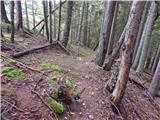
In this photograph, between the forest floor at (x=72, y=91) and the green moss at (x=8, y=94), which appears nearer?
the forest floor at (x=72, y=91)

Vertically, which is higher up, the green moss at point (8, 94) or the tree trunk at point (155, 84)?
the green moss at point (8, 94)

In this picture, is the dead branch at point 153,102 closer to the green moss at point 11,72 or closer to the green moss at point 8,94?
the green moss at point 11,72

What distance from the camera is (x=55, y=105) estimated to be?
14.3 ft

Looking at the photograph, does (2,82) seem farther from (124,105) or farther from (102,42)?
(102,42)

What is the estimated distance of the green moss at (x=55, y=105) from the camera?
170 inches

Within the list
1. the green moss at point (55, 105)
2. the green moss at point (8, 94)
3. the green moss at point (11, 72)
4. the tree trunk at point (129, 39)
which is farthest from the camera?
the green moss at point (11, 72)

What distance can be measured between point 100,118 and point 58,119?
1.33 metres

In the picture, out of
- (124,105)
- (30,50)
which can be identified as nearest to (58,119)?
(124,105)

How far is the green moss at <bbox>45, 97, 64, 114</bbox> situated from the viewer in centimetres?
432


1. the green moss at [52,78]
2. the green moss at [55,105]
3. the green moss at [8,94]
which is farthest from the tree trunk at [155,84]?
the green moss at [8,94]

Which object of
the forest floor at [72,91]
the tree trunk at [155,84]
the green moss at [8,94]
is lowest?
the tree trunk at [155,84]

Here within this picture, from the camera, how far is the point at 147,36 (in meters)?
10.7

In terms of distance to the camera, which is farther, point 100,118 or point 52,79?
point 52,79

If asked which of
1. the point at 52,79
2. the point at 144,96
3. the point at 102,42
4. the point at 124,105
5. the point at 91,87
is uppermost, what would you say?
the point at 102,42
